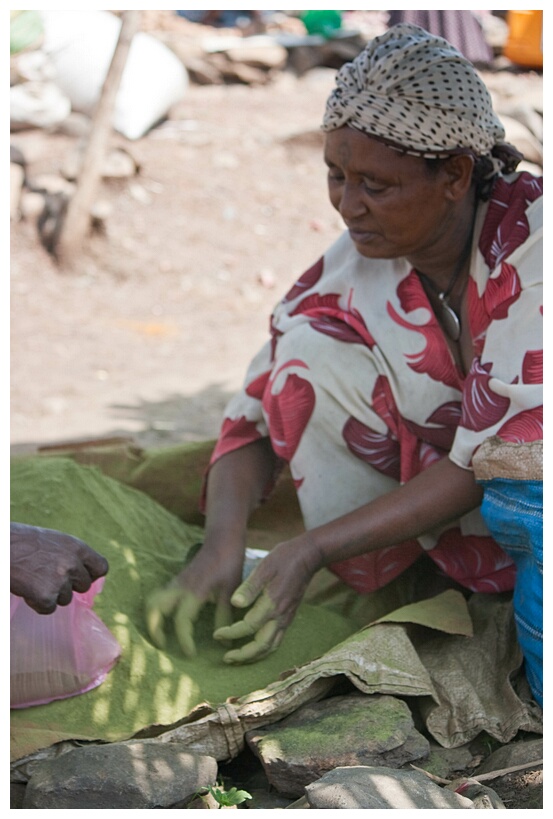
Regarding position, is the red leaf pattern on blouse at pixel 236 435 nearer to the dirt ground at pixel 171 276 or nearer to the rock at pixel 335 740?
the rock at pixel 335 740

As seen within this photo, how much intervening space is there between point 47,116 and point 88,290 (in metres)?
1.96

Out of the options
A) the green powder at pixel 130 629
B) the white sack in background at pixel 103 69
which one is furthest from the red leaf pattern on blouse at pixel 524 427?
the white sack in background at pixel 103 69

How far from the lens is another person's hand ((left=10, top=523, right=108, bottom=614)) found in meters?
1.73

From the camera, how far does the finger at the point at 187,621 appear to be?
7.43 feet

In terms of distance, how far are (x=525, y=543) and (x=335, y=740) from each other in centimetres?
56

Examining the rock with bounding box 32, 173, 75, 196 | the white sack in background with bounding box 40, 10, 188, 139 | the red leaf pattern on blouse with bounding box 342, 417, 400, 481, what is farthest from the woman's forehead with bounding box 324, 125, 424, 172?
the white sack in background with bounding box 40, 10, 188, 139

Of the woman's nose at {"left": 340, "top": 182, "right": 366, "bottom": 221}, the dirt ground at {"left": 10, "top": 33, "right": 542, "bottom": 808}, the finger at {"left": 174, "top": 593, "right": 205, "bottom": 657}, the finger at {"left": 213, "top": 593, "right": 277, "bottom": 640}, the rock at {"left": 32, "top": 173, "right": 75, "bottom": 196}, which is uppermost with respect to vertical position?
the woman's nose at {"left": 340, "top": 182, "right": 366, "bottom": 221}

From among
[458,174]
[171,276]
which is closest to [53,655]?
[458,174]

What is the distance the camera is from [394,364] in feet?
8.24

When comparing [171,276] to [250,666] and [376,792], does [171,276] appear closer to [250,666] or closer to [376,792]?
[250,666]

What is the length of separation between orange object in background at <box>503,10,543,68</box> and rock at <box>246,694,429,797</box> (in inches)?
355

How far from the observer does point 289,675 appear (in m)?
2.09

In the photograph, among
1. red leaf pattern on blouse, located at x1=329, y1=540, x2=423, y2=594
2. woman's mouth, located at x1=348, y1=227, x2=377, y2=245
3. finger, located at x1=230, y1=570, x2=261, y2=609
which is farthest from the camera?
red leaf pattern on blouse, located at x1=329, y1=540, x2=423, y2=594

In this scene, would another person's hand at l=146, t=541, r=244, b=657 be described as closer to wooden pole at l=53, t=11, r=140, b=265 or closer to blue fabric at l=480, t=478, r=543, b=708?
blue fabric at l=480, t=478, r=543, b=708
